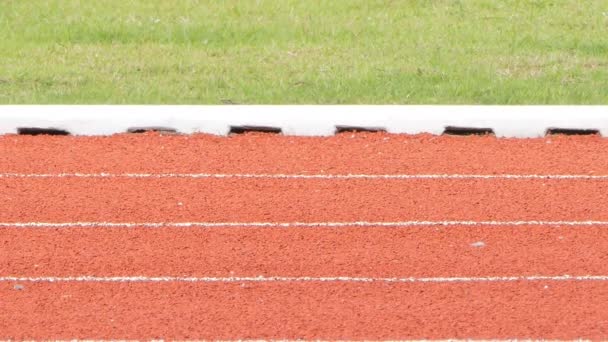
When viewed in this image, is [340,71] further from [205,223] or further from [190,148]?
[205,223]

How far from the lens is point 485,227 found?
724cm

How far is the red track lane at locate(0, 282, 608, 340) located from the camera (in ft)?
19.0

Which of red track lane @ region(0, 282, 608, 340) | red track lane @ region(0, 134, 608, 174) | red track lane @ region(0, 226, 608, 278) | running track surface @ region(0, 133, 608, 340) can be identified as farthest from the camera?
red track lane @ region(0, 134, 608, 174)

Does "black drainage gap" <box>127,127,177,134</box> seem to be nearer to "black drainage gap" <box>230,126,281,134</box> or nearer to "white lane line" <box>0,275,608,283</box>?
"black drainage gap" <box>230,126,281,134</box>

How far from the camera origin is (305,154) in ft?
28.2

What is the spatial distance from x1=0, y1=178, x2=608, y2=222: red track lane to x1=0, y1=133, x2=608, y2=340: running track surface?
0.02 meters

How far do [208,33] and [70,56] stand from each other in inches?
51.5

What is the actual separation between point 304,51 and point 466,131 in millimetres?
2476

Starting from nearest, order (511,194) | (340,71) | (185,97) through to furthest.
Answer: (511,194) < (185,97) < (340,71)

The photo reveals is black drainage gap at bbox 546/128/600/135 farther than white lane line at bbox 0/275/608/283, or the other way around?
black drainage gap at bbox 546/128/600/135

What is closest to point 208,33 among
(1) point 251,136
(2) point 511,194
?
(1) point 251,136

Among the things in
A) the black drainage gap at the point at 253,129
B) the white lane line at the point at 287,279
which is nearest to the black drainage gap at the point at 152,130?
the black drainage gap at the point at 253,129

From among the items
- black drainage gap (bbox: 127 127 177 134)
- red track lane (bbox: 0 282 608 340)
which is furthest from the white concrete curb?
red track lane (bbox: 0 282 608 340)

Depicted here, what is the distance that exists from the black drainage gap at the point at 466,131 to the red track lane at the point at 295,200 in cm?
102
